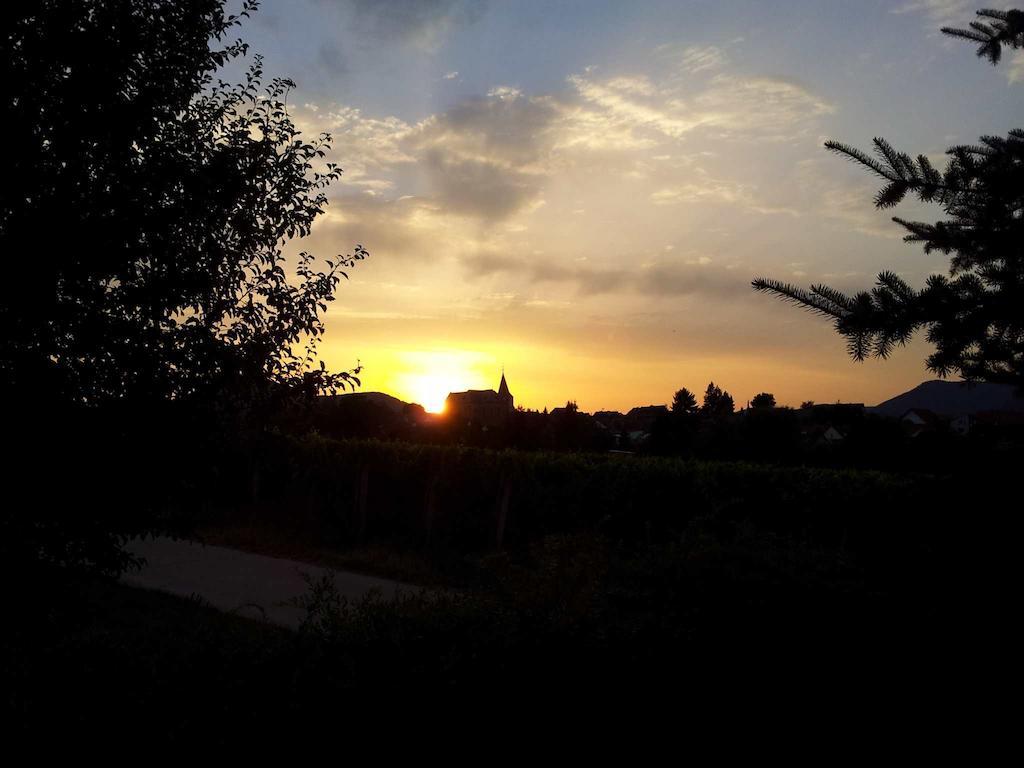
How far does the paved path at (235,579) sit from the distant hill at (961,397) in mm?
6121

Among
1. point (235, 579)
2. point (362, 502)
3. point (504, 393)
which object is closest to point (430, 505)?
point (362, 502)

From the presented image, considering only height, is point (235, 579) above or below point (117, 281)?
below

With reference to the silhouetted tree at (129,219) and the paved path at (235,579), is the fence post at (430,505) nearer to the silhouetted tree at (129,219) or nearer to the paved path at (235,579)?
the paved path at (235,579)

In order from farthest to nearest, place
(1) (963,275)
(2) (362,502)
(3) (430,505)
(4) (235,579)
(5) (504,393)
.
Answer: (5) (504,393) < (2) (362,502) < (3) (430,505) < (4) (235,579) < (1) (963,275)

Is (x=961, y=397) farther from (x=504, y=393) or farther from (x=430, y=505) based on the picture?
(x=504, y=393)

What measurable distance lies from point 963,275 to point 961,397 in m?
0.89

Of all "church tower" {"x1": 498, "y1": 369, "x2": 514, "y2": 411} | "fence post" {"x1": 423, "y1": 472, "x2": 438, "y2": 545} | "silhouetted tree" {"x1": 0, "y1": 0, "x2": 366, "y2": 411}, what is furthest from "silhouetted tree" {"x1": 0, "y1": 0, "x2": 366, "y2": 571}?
"church tower" {"x1": 498, "y1": 369, "x2": 514, "y2": 411}

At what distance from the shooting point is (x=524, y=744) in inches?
138

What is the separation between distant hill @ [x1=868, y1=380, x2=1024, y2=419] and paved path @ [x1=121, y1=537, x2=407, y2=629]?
6.12m

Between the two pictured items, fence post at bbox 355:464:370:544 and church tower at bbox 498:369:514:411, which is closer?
fence post at bbox 355:464:370:544

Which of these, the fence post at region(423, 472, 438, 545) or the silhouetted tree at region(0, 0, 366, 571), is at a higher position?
the silhouetted tree at region(0, 0, 366, 571)

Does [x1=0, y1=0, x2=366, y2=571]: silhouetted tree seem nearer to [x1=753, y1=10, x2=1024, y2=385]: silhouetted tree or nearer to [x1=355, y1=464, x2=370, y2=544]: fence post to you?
[x1=753, y1=10, x2=1024, y2=385]: silhouetted tree

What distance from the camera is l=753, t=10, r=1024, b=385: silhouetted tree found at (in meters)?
3.56

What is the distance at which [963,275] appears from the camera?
406cm
